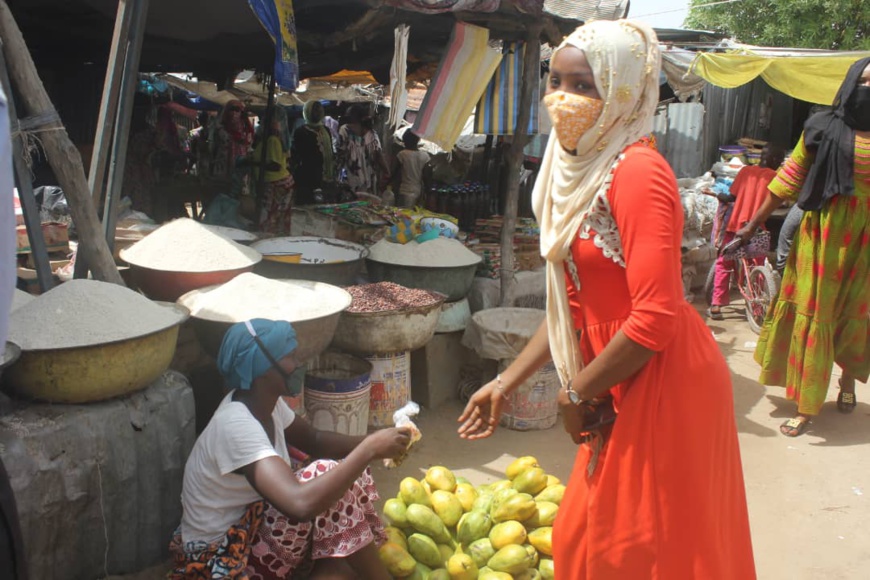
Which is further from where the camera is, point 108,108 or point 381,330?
point 381,330

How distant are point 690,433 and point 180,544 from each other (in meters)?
1.67

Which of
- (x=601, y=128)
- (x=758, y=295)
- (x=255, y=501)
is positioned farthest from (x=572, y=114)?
(x=758, y=295)

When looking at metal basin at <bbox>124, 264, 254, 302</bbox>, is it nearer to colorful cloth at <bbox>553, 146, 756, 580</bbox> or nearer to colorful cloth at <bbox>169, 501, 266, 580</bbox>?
colorful cloth at <bbox>169, 501, 266, 580</bbox>

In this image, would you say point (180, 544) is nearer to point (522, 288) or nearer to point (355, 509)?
point (355, 509)

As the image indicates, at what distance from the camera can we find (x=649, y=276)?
1.37 meters

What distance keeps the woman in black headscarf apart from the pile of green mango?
2288mm

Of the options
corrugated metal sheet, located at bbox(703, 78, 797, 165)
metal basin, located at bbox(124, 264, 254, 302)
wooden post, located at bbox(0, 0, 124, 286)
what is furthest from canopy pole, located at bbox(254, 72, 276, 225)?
corrugated metal sheet, located at bbox(703, 78, 797, 165)

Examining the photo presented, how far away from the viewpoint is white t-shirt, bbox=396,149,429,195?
9.70 m

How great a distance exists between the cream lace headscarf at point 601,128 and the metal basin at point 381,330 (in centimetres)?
235

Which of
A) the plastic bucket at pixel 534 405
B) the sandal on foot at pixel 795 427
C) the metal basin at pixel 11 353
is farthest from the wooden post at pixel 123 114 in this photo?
the sandal on foot at pixel 795 427

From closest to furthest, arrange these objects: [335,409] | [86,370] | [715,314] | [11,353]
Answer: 1. [11,353]
2. [86,370]
3. [335,409]
4. [715,314]

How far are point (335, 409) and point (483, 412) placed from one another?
188 centimetres

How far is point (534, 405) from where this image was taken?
438cm

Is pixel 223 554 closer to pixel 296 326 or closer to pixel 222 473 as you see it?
pixel 222 473
